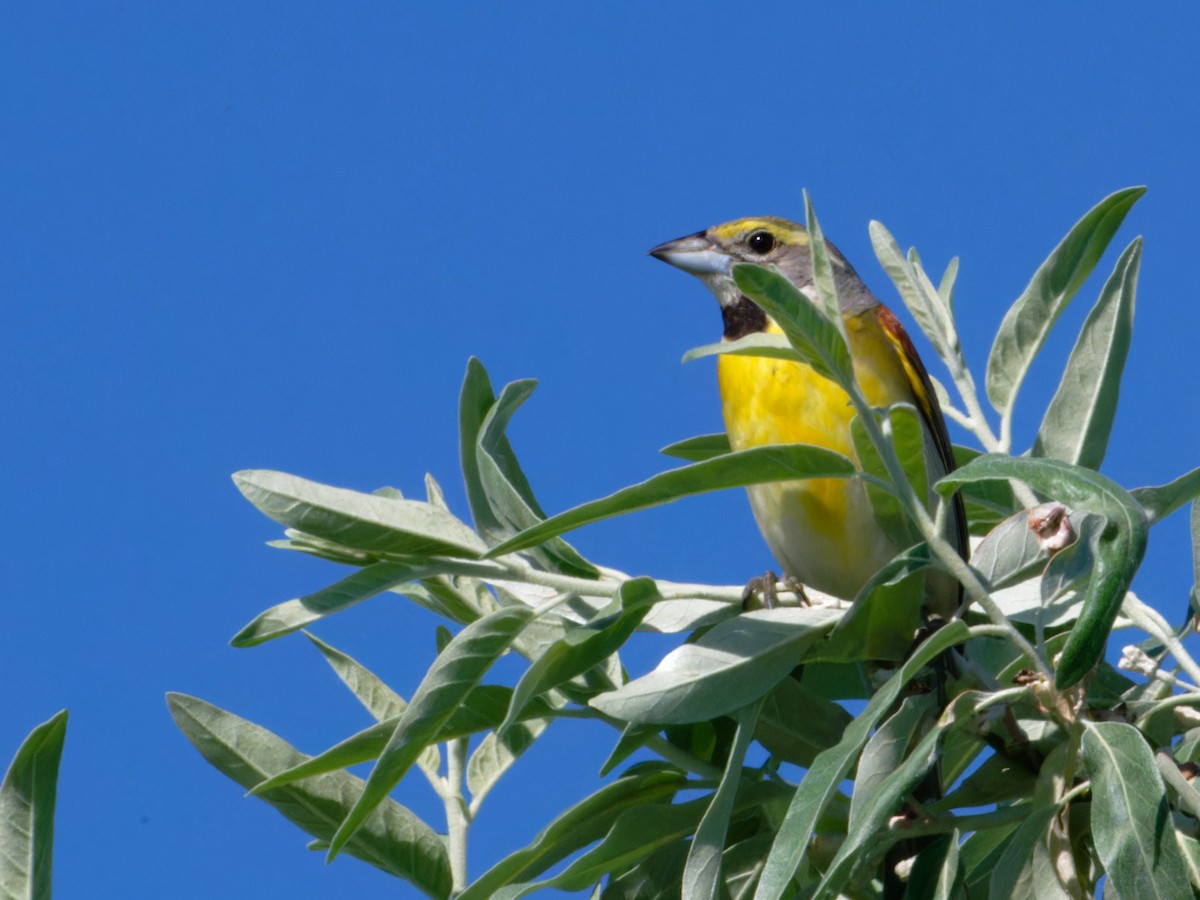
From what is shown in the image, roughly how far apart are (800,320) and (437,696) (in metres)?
0.83

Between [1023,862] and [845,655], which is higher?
[845,655]

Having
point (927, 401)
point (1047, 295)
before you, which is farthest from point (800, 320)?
point (927, 401)

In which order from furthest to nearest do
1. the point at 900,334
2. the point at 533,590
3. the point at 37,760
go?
1. the point at 900,334
2. the point at 533,590
3. the point at 37,760

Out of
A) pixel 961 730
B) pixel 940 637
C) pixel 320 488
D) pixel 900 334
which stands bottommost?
pixel 961 730

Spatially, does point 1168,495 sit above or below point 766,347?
below

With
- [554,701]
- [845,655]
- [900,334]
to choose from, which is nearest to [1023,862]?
[845,655]

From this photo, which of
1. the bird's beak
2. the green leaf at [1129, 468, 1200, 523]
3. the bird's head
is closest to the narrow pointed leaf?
the green leaf at [1129, 468, 1200, 523]

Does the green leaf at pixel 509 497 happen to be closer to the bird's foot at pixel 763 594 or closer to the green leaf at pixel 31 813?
the bird's foot at pixel 763 594

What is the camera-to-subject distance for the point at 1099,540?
2348 millimetres

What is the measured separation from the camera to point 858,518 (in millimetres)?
4160

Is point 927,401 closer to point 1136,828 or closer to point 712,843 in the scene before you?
point 712,843

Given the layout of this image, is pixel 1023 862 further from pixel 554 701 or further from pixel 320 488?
pixel 320 488

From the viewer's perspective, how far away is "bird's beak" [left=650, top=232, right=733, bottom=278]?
17.3ft

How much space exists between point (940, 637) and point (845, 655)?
51 centimetres
